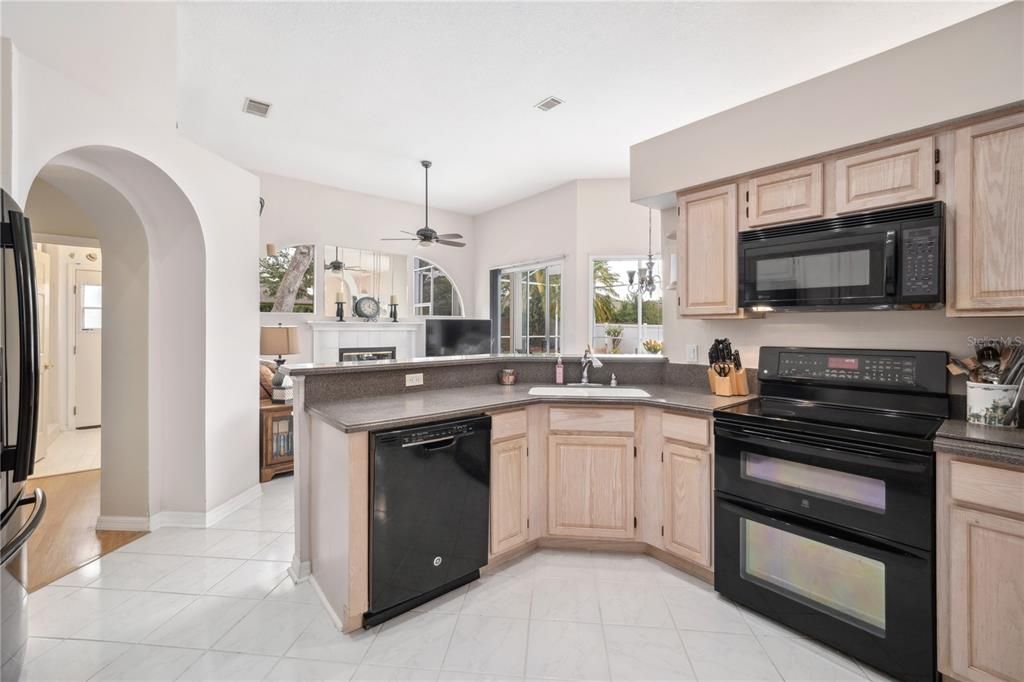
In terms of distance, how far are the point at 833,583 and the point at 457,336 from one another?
573 cm

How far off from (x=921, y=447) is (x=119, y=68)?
398 centimetres

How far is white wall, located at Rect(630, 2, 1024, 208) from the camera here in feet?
5.55

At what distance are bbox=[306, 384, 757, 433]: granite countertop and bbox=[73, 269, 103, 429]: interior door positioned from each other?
5.33 m

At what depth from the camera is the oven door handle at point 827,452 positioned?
5.32ft

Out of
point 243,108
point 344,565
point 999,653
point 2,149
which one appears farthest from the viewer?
point 243,108

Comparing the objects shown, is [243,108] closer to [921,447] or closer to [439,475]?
[439,475]

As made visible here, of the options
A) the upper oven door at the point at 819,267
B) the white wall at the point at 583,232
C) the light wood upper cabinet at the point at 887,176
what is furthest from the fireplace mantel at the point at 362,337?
the light wood upper cabinet at the point at 887,176

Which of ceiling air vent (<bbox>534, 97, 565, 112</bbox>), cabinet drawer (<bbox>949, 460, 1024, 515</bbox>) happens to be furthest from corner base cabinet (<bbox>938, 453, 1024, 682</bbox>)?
ceiling air vent (<bbox>534, 97, 565, 112</bbox>)

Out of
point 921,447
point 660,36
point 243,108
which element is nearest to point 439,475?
point 921,447

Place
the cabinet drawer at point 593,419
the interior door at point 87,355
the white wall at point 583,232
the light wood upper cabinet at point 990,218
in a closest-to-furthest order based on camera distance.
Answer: the light wood upper cabinet at point 990,218 → the cabinet drawer at point 593,419 → the interior door at point 87,355 → the white wall at point 583,232

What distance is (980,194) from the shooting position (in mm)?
1764

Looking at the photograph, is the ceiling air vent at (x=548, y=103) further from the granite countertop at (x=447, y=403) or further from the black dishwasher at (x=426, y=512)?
the black dishwasher at (x=426, y=512)

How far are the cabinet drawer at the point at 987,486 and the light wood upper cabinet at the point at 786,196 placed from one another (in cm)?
125

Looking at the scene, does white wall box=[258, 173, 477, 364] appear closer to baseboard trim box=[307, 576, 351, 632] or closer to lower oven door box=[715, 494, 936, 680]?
baseboard trim box=[307, 576, 351, 632]
